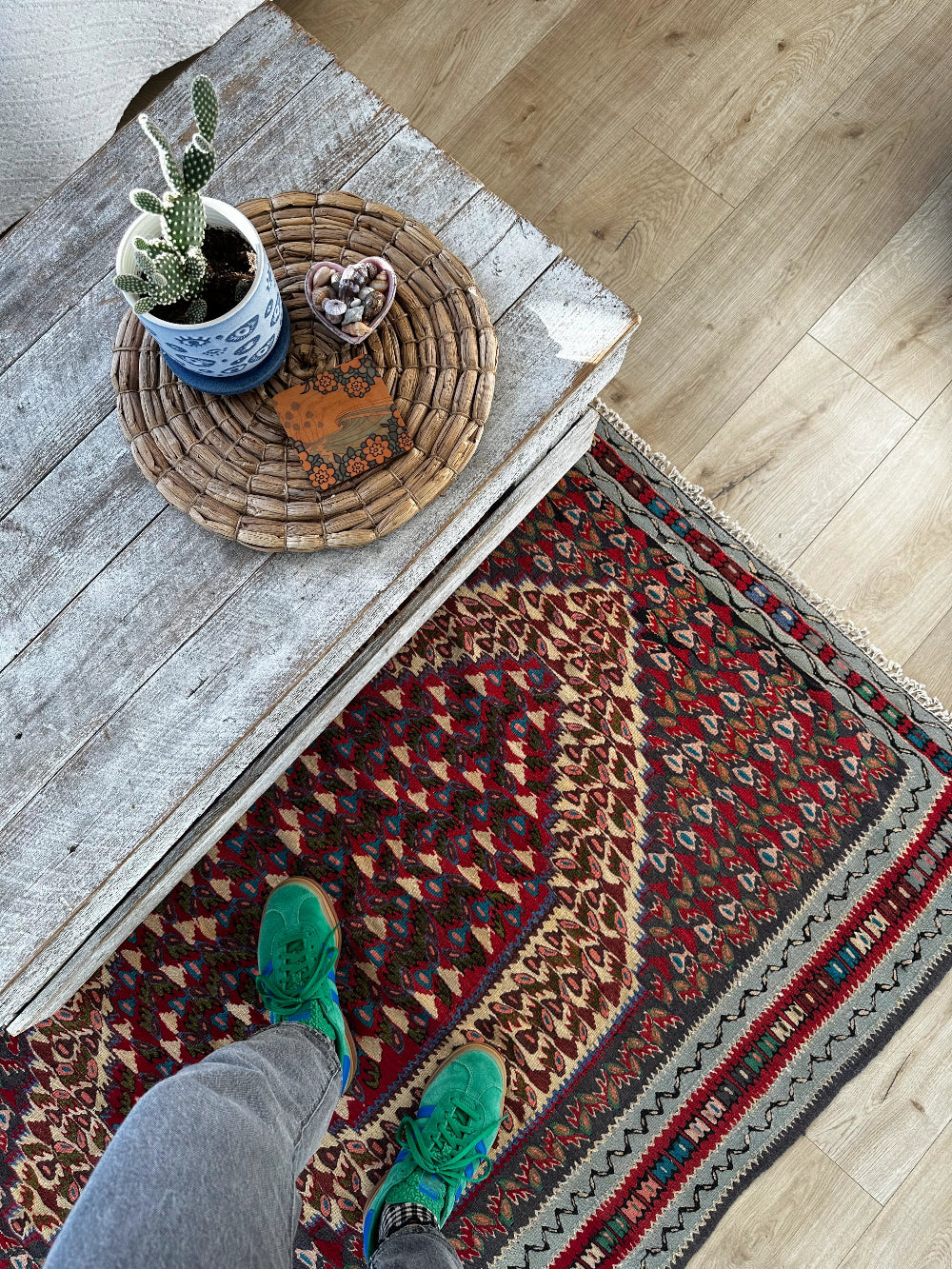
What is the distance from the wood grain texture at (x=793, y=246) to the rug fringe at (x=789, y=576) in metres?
0.03

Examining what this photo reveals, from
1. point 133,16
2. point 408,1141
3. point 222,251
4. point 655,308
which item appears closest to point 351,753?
point 408,1141

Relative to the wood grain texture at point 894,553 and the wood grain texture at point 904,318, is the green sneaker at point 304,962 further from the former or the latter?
the wood grain texture at point 904,318

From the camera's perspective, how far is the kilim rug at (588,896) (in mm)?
1259

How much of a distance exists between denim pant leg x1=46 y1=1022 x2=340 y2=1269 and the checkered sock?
0.28m

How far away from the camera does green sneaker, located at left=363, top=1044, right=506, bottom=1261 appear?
1216 mm

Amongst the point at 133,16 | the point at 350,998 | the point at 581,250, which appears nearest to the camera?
the point at 133,16

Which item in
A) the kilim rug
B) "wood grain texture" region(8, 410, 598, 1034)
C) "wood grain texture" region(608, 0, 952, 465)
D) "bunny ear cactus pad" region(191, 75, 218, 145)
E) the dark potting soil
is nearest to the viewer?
"bunny ear cactus pad" region(191, 75, 218, 145)

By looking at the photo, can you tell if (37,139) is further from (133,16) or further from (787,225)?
(787,225)

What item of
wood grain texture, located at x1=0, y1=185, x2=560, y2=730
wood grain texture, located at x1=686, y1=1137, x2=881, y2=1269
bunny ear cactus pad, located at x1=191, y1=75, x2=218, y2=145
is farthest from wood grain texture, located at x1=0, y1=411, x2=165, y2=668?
wood grain texture, located at x1=686, y1=1137, x2=881, y2=1269

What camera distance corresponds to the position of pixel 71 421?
0.94m

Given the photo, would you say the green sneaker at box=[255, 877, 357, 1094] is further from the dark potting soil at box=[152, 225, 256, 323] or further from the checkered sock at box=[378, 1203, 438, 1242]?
the dark potting soil at box=[152, 225, 256, 323]

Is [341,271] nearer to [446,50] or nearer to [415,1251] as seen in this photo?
[446,50]

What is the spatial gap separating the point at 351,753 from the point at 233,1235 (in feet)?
2.12

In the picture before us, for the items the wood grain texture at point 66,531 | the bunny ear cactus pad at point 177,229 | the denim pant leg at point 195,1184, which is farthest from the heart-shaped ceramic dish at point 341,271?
the denim pant leg at point 195,1184
